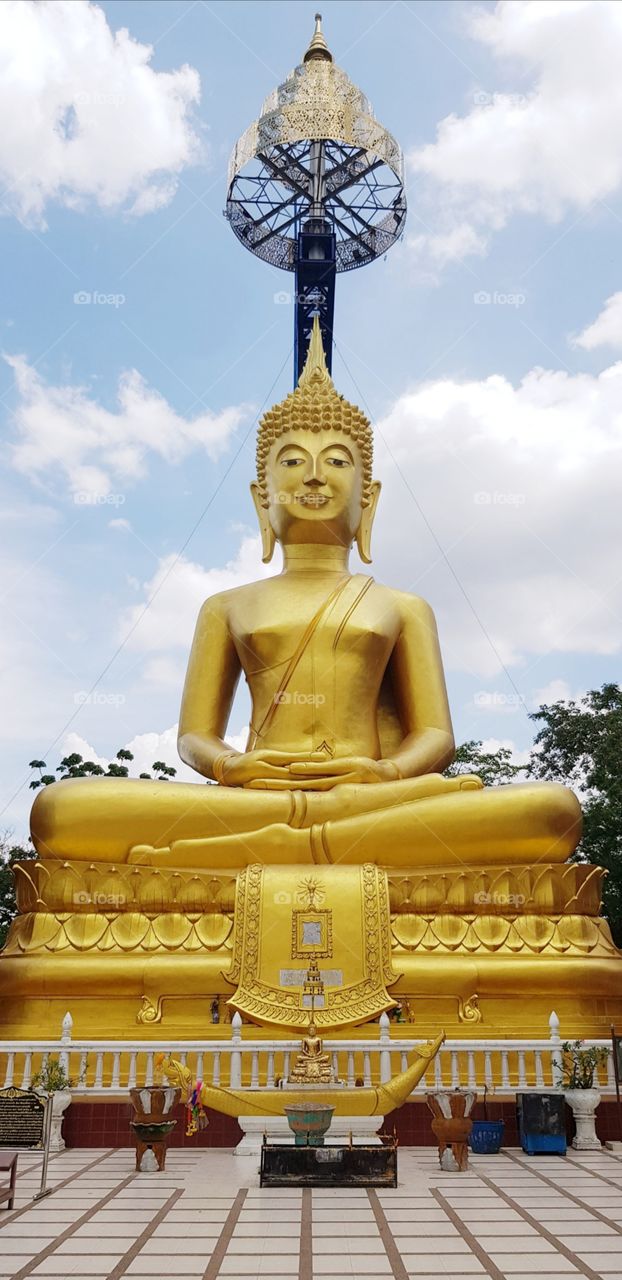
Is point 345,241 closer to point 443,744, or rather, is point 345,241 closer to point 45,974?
point 443,744

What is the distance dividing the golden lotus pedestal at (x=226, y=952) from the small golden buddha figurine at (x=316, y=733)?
25cm

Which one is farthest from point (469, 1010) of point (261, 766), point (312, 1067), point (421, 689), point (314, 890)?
point (421, 689)

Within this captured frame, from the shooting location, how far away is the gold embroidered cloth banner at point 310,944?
7.81 m

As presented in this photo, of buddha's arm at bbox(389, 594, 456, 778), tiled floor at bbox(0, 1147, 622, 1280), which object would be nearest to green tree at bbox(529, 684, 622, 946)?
buddha's arm at bbox(389, 594, 456, 778)

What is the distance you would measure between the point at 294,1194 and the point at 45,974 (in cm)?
384

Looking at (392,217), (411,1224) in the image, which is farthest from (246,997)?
(392,217)

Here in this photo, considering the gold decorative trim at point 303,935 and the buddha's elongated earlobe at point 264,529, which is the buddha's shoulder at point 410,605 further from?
the gold decorative trim at point 303,935

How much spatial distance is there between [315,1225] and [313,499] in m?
7.92

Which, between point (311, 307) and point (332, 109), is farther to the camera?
point (311, 307)

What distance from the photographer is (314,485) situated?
10906 millimetres

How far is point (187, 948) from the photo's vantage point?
8.20 meters

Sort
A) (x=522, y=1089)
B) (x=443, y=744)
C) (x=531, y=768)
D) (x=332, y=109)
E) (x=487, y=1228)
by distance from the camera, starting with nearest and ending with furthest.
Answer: (x=487, y=1228) < (x=522, y=1089) < (x=443, y=744) < (x=332, y=109) < (x=531, y=768)

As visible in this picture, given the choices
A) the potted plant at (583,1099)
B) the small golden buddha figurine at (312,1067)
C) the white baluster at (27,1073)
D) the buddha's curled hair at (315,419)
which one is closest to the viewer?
the small golden buddha figurine at (312,1067)

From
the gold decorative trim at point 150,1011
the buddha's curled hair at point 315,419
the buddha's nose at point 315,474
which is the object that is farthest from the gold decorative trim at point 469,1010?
the buddha's curled hair at point 315,419
